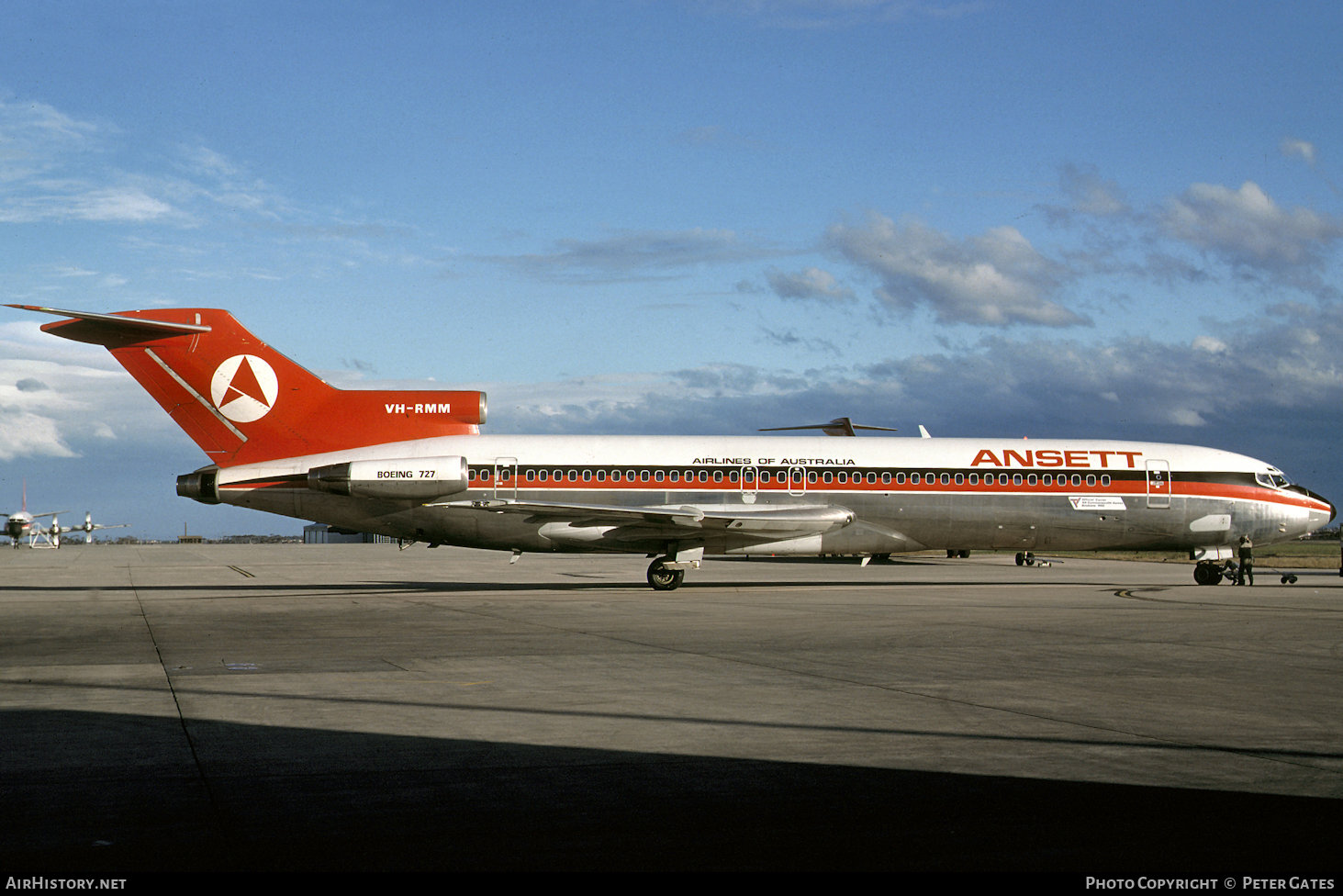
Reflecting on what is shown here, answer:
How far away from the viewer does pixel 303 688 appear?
432 inches

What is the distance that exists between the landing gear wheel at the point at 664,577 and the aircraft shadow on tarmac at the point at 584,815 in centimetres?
1938

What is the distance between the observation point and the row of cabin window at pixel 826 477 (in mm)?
27531

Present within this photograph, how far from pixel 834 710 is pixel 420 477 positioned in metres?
18.3

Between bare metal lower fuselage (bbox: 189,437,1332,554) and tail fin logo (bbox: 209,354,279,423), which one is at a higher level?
tail fin logo (bbox: 209,354,279,423)

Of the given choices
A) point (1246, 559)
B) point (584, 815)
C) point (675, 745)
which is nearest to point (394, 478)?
point (675, 745)

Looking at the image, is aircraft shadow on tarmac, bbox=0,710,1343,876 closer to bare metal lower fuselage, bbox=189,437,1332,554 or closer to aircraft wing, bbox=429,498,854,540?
aircraft wing, bbox=429,498,854,540

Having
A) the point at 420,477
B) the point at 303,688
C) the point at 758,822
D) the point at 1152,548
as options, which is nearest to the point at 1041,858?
the point at 758,822

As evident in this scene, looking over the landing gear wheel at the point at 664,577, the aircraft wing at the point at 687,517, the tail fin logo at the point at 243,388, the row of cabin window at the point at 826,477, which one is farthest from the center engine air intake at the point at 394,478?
the landing gear wheel at the point at 664,577

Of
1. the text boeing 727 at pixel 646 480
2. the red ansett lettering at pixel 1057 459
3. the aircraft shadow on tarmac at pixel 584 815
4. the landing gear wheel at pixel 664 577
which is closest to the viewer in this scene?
the aircraft shadow on tarmac at pixel 584 815

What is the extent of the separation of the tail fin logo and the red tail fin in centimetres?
2

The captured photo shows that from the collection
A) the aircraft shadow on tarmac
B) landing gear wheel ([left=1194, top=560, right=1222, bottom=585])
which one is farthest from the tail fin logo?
landing gear wheel ([left=1194, top=560, right=1222, bottom=585])

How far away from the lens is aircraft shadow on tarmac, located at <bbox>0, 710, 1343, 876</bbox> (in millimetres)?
5359

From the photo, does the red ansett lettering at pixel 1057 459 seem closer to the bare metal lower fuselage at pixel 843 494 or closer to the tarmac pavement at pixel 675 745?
the bare metal lower fuselage at pixel 843 494

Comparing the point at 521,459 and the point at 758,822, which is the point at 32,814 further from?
the point at 521,459
